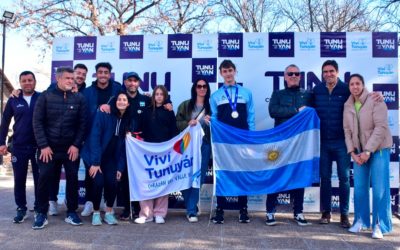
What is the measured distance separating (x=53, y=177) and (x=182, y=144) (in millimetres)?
1847

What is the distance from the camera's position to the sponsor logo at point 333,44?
6.39 m

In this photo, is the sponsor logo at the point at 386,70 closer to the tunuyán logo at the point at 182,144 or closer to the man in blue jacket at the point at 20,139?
the tunuyán logo at the point at 182,144

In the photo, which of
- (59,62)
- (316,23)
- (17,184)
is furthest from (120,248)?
(316,23)

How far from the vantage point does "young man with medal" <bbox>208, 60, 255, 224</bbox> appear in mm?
5598

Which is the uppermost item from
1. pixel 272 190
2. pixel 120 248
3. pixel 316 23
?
pixel 316 23

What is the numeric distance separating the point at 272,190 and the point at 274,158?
472 millimetres

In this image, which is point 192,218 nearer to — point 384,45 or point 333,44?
point 333,44

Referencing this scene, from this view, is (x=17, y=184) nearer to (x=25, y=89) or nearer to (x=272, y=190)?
(x=25, y=89)

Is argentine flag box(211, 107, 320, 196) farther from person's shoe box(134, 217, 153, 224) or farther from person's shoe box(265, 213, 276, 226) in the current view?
person's shoe box(134, 217, 153, 224)

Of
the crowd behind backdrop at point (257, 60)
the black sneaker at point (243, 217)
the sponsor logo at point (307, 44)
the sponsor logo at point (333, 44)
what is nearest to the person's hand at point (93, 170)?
the crowd behind backdrop at point (257, 60)

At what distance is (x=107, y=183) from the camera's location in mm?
5332

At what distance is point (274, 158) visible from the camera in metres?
5.67

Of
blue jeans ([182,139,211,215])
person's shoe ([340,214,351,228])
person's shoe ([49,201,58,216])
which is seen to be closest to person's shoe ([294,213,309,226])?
person's shoe ([340,214,351,228])

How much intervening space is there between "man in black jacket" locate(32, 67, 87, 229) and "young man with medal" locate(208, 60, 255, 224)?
6.30 ft
